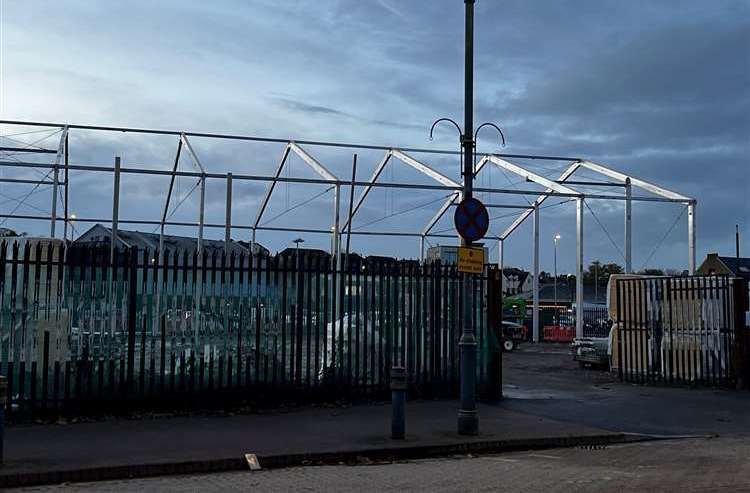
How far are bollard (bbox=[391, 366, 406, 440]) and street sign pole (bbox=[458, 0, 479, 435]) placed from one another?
0.97 m

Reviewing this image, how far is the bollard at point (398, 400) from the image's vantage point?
11.2 meters

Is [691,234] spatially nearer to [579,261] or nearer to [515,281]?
[579,261]

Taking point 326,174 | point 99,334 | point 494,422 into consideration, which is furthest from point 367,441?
point 326,174

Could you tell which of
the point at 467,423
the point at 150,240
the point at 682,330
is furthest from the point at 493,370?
the point at 150,240

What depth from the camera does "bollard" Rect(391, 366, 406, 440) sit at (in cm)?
1123

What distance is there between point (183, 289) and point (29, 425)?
2996 mm

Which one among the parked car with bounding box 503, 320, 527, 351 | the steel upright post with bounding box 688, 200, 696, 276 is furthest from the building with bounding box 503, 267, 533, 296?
the steel upright post with bounding box 688, 200, 696, 276

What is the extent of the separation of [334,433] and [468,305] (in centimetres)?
264

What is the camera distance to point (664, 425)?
45.0ft

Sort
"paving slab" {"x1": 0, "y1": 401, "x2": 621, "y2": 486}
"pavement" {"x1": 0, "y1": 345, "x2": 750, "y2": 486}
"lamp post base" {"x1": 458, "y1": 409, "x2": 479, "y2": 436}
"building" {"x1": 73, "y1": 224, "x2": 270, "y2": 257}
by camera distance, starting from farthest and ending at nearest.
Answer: "building" {"x1": 73, "y1": 224, "x2": 270, "y2": 257}, "lamp post base" {"x1": 458, "y1": 409, "x2": 479, "y2": 436}, "pavement" {"x1": 0, "y1": 345, "x2": 750, "y2": 486}, "paving slab" {"x1": 0, "y1": 401, "x2": 621, "y2": 486}

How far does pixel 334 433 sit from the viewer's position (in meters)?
12.0

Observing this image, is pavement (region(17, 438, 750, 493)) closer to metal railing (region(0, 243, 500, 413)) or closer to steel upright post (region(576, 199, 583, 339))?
metal railing (region(0, 243, 500, 413))

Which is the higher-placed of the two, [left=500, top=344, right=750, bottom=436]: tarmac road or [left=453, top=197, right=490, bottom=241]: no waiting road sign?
[left=453, top=197, right=490, bottom=241]: no waiting road sign

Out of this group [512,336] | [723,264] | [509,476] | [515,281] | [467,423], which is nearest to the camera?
[509,476]
